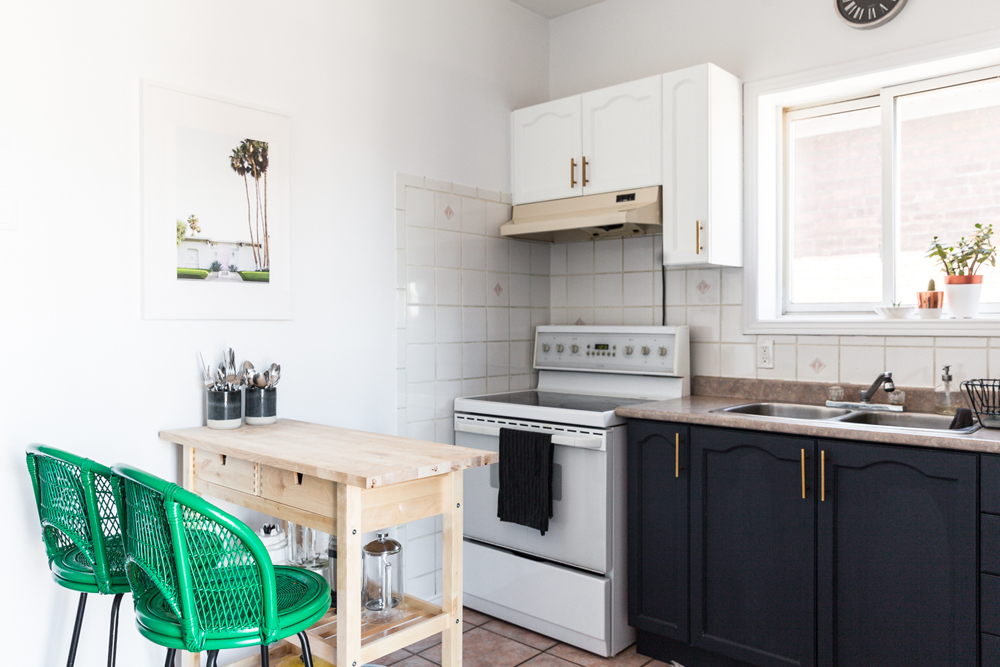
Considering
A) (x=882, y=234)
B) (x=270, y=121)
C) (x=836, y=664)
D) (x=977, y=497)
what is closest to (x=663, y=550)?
(x=836, y=664)

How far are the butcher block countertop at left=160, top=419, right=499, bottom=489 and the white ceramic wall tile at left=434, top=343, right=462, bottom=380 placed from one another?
→ 0.83 m

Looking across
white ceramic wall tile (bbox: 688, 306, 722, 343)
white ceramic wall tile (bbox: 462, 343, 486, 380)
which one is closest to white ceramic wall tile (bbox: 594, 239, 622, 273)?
white ceramic wall tile (bbox: 688, 306, 722, 343)

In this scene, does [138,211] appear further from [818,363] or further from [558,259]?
[818,363]

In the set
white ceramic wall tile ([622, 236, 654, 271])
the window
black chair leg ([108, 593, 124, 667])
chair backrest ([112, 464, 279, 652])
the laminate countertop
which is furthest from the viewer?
white ceramic wall tile ([622, 236, 654, 271])

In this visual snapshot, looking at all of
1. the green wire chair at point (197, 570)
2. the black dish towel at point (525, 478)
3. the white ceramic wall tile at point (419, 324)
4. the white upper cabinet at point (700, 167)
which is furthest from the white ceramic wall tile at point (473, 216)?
the green wire chair at point (197, 570)

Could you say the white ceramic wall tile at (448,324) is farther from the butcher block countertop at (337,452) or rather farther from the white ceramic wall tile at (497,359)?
the butcher block countertop at (337,452)

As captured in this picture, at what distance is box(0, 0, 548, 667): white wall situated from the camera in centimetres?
192

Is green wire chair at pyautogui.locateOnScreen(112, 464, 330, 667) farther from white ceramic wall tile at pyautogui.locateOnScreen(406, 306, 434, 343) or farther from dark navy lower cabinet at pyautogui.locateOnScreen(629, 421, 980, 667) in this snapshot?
white ceramic wall tile at pyautogui.locateOnScreen(406, 306, 434, 343)

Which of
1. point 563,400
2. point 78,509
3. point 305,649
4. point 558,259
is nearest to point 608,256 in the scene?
point 558,259

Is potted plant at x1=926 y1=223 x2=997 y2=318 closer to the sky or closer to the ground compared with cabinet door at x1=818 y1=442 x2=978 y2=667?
closer to the sky

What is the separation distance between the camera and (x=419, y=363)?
2.95m

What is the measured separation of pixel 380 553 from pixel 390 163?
58.8 inches

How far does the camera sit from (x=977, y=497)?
1.88m

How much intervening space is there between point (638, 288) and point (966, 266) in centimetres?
124
